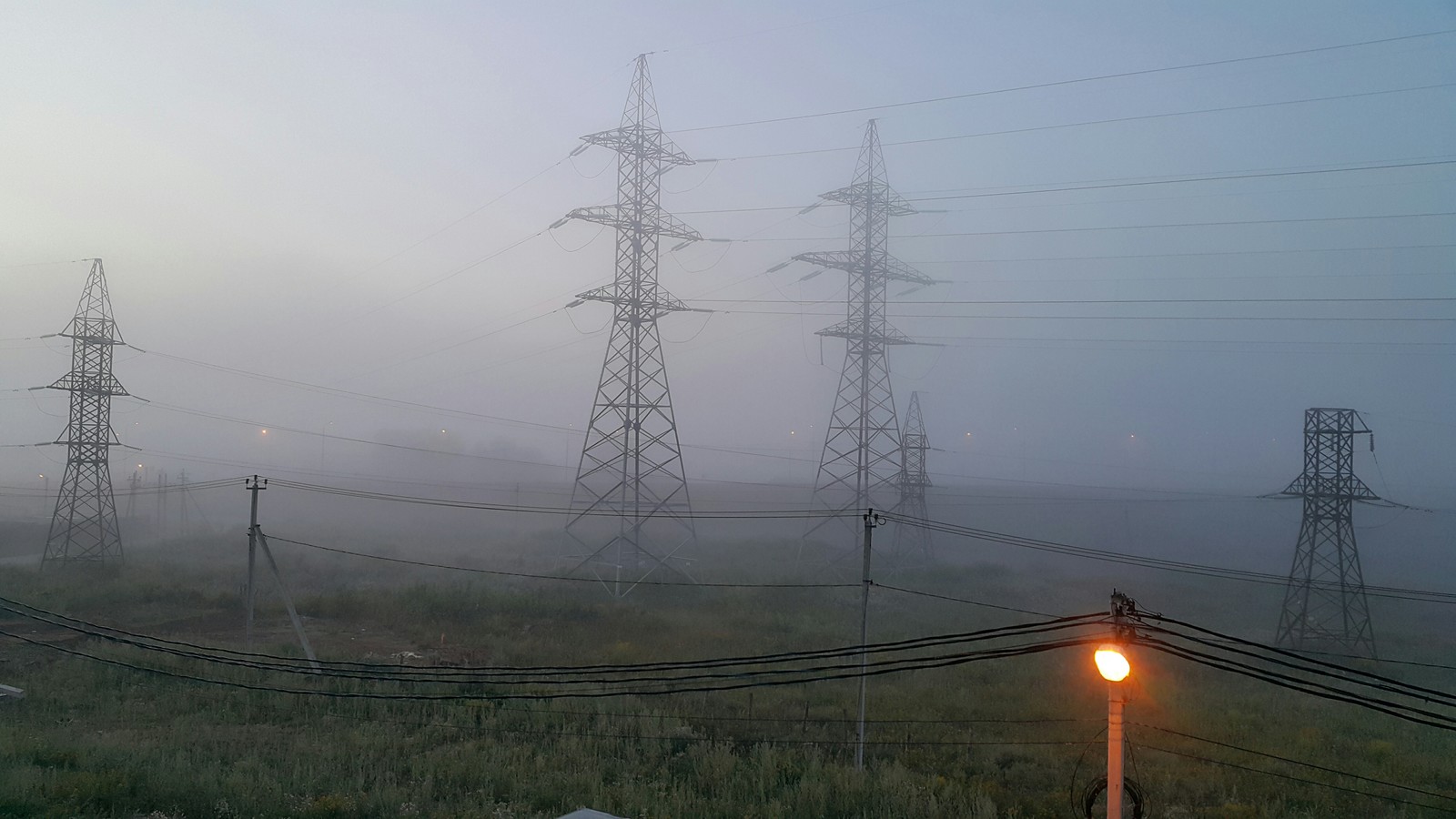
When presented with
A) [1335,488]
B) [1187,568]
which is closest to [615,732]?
[1187,568]

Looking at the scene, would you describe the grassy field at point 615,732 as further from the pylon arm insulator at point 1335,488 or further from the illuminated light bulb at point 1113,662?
the pylon arm insulator at point 1335,488

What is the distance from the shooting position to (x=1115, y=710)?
8.59 meters

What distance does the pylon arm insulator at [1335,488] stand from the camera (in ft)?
110

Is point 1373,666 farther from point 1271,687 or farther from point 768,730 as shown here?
point 768,730

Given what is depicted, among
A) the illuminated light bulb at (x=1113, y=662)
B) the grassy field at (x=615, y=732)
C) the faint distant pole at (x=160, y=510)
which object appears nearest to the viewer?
the illuminated light bulb at (x=1113, y=662)

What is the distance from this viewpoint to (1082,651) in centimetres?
3309

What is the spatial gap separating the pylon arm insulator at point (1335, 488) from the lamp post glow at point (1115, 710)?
3105 cm

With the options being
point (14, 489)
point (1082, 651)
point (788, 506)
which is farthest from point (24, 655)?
point (14, 489)

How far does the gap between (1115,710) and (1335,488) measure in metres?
32.1

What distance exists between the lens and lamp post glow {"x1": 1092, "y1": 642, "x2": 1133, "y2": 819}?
816 centimetres

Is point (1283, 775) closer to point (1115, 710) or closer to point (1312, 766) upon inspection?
point (1312, 766)

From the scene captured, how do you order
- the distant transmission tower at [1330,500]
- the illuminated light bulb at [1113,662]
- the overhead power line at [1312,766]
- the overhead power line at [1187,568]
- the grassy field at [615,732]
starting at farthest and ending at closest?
the distant transmission tower at [1330,500]
the overhead power line at [1187,568]
the overhead power line at [1312,766]
the grassy field at [615,732]
the illuminated light bulb at [1113,662]

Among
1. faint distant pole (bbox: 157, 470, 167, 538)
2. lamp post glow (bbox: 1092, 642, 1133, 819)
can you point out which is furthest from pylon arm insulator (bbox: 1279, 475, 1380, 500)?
faint distant pole (bbox: 157, 470, 167, 538)

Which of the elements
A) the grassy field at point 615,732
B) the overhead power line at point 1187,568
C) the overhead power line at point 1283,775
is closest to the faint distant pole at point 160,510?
the grassy field at point 615,732
